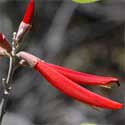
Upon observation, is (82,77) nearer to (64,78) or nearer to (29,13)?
(64,78)

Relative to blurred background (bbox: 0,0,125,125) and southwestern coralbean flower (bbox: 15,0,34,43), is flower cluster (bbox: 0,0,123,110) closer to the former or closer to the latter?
southwestern coralbean flower (bbox: 15,0,34,43)

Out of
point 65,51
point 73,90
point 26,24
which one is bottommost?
point 65,51

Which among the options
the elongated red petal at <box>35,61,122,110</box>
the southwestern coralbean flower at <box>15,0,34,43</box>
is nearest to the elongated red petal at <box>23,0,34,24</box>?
A: the southwestern coralbean flower at <box>15,0,34,43</box>

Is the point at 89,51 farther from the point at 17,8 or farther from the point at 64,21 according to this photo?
the point at 17,8

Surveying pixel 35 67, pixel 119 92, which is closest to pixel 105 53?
pixel 119 92

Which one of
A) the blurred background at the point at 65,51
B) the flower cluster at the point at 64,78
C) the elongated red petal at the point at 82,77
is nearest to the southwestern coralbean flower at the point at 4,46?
the flower cluster at the point at 64,78

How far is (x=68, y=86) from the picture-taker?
1097mm

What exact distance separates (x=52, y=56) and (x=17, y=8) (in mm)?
524

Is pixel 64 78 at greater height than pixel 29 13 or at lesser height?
lesser

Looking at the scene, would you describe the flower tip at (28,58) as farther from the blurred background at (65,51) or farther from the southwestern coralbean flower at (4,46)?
the blurred background at (65,51)

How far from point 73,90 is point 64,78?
0.05 m

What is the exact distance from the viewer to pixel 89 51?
4.22m

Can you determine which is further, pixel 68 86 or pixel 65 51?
pixel 65 51

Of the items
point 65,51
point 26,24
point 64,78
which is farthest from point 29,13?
point 65,51
